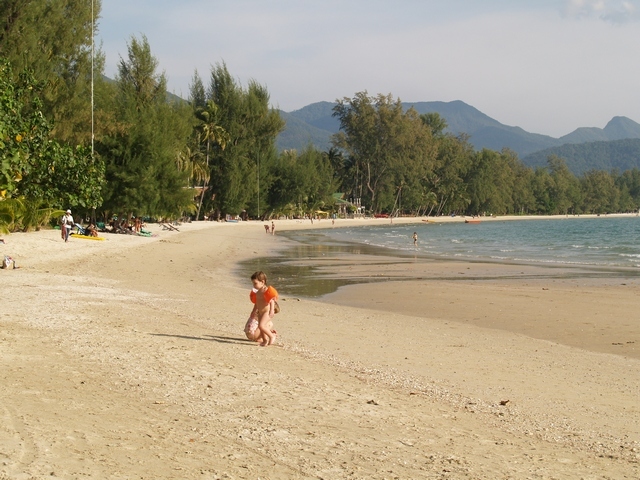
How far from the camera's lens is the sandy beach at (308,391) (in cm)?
488

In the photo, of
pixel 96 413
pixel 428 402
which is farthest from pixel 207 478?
pixel 428 402

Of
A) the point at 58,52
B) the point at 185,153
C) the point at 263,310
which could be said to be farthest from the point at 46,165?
the point at 185,153

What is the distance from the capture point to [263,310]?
9266mm

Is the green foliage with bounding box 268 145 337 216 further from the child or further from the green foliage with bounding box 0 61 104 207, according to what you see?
the child

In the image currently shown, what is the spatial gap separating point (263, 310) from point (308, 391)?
2.61 m

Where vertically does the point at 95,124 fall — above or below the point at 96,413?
above

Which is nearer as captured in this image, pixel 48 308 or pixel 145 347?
pixel 145 347

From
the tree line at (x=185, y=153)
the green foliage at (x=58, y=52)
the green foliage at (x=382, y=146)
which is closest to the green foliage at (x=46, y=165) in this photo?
the tree line at (x=185, y=153)

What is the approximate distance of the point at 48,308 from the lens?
11.0m

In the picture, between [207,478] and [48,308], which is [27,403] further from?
[48,308]

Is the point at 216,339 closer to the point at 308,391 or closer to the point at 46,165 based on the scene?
the point at 308,391

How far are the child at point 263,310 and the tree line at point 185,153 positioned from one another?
295 inches

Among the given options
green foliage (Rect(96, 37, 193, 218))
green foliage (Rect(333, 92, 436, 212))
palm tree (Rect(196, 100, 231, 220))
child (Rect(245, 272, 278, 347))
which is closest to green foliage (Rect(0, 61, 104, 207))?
child (Rect(245, 272, 278, 347))

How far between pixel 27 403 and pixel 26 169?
14.0 meters
